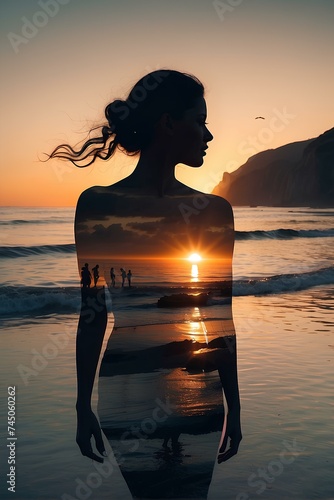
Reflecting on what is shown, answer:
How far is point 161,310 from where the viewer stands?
196 cm

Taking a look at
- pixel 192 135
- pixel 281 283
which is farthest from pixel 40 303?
pixel 192 135

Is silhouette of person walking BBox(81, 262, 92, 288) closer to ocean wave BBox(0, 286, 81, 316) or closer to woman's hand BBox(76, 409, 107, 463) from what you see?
woman's hand BBox(76, 409, 107, 463)

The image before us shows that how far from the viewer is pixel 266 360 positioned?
9.16 m

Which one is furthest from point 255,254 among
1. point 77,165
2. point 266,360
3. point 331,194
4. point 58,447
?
point 331,194

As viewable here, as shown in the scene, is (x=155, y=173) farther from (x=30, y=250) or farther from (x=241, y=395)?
(x=30, y=250)

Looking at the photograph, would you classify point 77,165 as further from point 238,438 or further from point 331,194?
point 331,194

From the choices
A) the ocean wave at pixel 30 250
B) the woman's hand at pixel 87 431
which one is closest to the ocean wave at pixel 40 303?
the ocean wave at pixel 30 250

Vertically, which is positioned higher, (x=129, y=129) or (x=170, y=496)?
(x=129, y=129)

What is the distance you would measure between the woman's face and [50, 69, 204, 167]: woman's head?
19 millimetres

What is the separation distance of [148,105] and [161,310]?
1.85ft

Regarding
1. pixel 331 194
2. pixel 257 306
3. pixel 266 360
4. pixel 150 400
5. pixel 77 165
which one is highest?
pixel 77 165

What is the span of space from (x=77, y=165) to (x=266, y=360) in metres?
7.18

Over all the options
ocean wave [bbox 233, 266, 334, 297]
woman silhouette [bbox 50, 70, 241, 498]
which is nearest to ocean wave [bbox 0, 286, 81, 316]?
ocean wave [bbox 233, 266, 334, 297]

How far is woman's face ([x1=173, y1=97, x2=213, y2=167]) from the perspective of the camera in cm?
205
